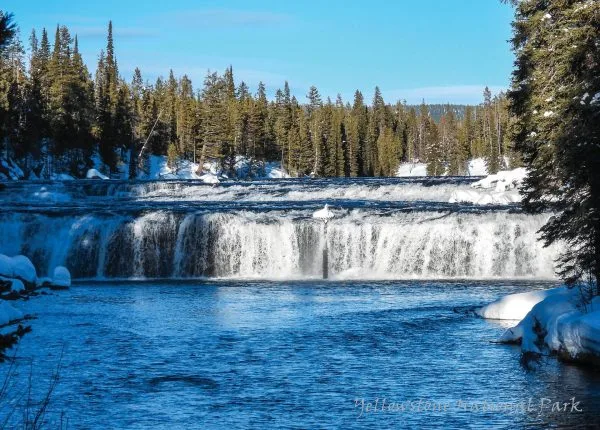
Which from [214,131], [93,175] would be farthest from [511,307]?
[214,131]

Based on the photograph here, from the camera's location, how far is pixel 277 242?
117 feet

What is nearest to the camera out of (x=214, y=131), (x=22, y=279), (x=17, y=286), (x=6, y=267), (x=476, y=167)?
(x=17, y=286)

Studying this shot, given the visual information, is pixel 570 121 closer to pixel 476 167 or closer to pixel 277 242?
pixel 277 242

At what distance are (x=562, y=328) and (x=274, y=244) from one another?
2032 cm

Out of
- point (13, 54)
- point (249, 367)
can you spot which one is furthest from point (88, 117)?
A: point (249, 367)

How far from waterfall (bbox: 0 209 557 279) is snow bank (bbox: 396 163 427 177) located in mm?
102281

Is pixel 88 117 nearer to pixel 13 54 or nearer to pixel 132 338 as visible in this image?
pixel 13 54

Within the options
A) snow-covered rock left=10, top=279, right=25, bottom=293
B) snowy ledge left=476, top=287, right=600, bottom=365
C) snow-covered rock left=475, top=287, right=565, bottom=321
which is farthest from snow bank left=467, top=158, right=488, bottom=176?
snowy ledge left=476, top=287, right=600, bottom=365

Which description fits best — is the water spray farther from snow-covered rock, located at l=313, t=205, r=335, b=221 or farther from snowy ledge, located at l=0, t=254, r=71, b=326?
snowy ledge, located at l=0, t=254, r=71, b=326

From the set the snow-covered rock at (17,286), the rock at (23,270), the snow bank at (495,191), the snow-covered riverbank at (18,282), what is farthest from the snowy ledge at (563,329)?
the snow bank at (495,191)

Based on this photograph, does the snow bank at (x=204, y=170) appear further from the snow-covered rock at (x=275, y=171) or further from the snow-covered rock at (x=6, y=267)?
the snow-covered rock at (x=6, y=267)

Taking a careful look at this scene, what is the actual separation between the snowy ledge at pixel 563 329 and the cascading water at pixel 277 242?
1338cm

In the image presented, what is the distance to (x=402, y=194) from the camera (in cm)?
5053

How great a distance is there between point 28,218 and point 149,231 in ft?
18.5
